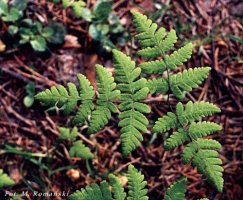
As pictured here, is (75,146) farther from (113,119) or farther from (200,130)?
(200,130)

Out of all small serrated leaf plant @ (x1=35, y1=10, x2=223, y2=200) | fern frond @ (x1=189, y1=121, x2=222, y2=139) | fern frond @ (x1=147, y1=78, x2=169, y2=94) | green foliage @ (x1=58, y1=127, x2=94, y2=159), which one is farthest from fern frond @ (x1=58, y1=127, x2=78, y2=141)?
fern frond @ (x1=189, y1=121, x2=222, y2=139)

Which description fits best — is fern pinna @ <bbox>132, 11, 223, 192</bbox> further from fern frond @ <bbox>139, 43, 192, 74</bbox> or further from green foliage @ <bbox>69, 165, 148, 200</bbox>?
green foliage @ <bbox>69, 165, 148, 200</bbox>

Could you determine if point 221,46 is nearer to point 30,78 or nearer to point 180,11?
point 180,11

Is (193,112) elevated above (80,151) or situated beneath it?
elevated above

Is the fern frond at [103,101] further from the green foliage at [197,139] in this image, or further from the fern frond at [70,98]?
the green foliage at [197,139]

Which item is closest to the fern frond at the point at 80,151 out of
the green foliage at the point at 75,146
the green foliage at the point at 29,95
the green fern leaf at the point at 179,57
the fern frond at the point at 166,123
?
the green foliage at the point at 75,146

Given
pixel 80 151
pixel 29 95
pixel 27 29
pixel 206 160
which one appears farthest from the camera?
pixel 27 29

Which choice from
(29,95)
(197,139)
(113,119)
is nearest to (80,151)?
(113,119)
